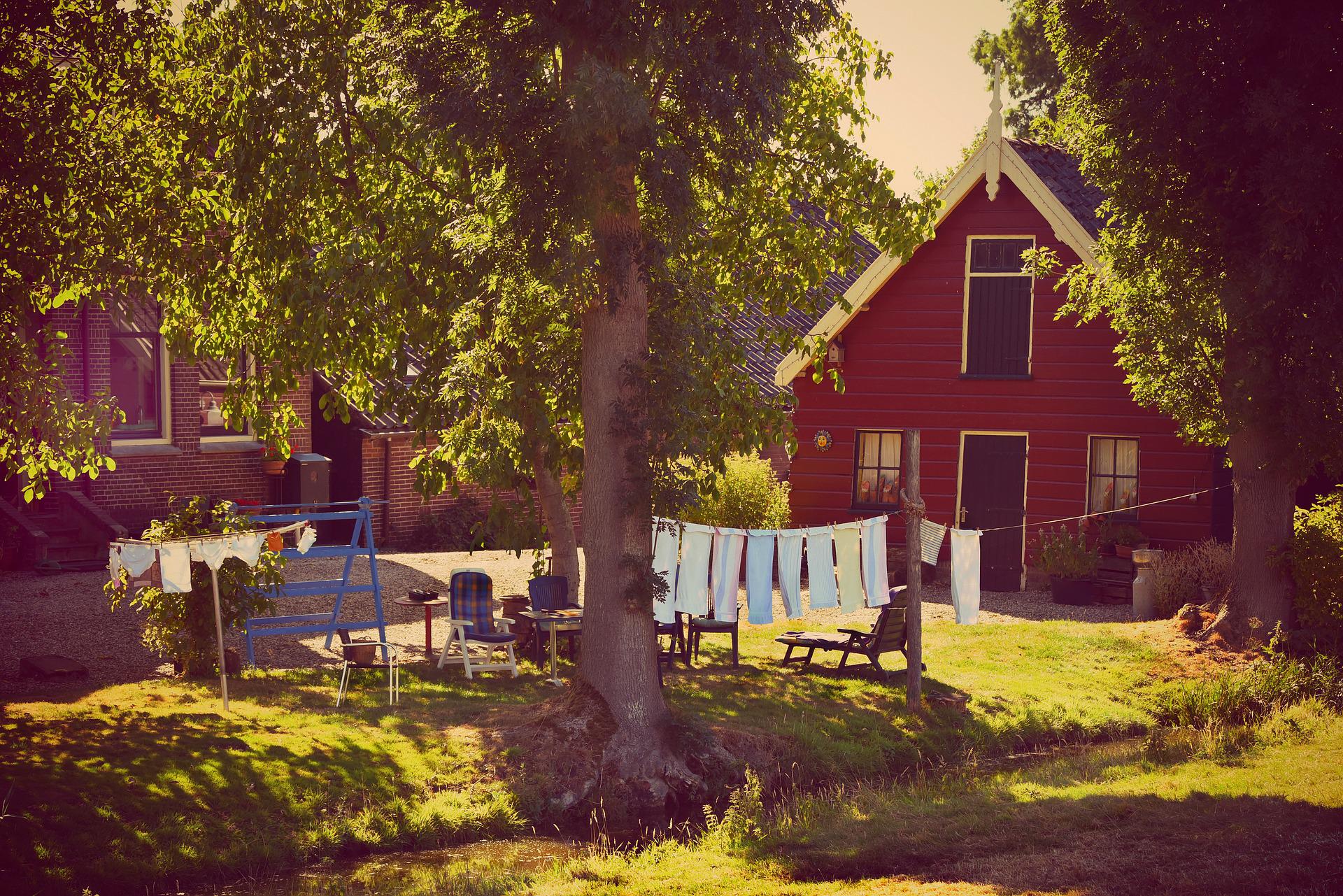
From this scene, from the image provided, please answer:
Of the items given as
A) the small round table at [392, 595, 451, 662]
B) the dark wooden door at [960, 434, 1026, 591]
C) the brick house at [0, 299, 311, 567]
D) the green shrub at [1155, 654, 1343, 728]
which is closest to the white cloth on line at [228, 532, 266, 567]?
the small round table at [392, 595, 451, 662]

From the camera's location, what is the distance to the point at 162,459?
2211 centimetres

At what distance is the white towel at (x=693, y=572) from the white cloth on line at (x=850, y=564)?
169 cm

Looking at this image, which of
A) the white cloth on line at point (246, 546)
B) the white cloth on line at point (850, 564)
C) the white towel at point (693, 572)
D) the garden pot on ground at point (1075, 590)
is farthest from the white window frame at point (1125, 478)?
the white cloth on line at point (246, 546)

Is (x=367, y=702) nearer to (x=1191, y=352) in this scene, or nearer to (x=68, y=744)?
(x=68, y=744)

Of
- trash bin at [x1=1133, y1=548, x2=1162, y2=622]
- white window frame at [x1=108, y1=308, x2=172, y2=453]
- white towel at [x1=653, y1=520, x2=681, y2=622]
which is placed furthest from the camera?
→ white window frame at [x1=108, y1=308, x2=172, y2=453]

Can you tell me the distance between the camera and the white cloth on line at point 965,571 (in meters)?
15.2

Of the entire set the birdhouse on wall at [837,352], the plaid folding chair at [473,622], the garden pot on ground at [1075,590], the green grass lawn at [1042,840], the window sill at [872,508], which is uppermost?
the birdhouse on wall at [837,352]

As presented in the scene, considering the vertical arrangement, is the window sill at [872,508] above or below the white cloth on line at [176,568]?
below

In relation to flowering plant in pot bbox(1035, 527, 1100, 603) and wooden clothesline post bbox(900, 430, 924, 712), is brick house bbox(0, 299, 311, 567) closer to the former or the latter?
wooden clothesline post bbox(900, 430, 924, 712)

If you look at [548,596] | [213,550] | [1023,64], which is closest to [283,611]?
[548,596]

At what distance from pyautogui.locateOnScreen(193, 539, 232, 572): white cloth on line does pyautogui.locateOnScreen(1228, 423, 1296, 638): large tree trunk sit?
12245 mm

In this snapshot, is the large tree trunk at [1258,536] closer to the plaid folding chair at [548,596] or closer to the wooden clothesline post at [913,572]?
the wooden clothesline post at [913,572]

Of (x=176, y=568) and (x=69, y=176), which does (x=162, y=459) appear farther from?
(x=69, y=176)

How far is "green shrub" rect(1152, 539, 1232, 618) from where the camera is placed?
59.2 feet
